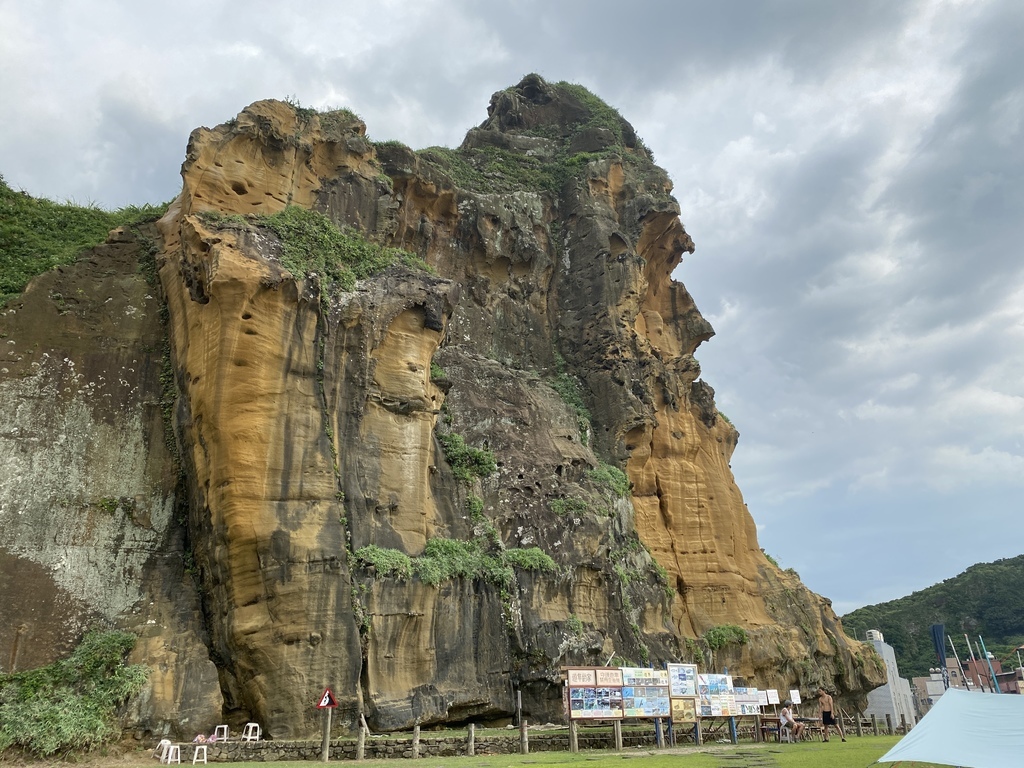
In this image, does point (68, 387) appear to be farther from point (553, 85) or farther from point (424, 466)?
point (553, 85)

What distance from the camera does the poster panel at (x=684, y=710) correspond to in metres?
16.5

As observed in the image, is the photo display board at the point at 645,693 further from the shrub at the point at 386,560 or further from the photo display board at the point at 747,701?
the shrub at the point at 386,560

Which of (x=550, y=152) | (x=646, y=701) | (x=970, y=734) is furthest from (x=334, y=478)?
(x=550, y=152)

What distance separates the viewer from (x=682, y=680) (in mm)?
16766

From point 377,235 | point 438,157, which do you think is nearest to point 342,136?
point 377,235

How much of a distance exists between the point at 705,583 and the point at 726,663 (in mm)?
2996

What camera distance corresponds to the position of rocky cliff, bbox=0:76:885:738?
1620 cm

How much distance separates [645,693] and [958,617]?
267ft

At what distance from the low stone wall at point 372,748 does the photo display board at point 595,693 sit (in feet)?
6.01

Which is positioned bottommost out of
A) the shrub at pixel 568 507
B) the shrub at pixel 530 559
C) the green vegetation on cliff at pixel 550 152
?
the shrub at pixel 530 559

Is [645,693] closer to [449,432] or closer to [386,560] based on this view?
[386,560]

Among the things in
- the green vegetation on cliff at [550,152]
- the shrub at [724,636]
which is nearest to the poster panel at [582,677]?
the shrub at [724,636]

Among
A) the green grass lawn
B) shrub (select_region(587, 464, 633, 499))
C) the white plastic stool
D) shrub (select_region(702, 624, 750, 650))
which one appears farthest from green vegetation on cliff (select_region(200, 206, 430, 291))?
shrub (select_region(702, 624, 750, 650))

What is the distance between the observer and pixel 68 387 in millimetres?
18328
